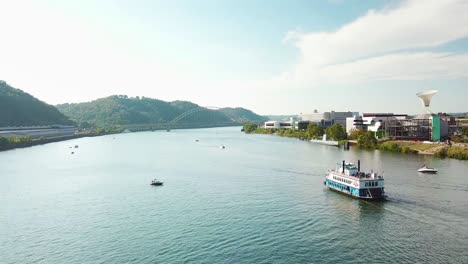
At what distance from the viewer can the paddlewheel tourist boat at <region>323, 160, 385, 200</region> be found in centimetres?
2594

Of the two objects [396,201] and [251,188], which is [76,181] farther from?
[396,201]

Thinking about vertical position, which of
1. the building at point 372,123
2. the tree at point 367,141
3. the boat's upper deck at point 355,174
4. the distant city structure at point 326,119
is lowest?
the boat's upper deck at point 355,174

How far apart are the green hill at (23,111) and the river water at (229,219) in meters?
70.2

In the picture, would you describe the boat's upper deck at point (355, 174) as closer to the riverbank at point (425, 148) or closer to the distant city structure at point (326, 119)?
the riverbank at point (425, 148)

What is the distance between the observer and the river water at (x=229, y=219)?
1709 centimetres

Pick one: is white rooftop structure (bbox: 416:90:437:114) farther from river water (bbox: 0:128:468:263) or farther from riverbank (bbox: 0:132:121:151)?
riverbank (bbox: 0:132:121:151)

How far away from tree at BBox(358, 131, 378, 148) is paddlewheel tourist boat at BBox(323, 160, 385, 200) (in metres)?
36.8

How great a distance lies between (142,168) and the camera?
44.2m

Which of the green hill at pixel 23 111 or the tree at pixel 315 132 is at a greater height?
the green hill at pixel 23 111

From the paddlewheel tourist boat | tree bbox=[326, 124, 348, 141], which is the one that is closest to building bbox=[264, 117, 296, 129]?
tree bbox=[326, 124, 348, 141]

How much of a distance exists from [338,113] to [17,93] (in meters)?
95.9

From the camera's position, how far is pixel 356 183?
2661 centimetres

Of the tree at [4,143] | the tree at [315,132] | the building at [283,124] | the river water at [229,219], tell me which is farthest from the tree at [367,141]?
the tree at [4,143]

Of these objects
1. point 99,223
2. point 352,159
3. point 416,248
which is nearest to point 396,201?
point 416,248
